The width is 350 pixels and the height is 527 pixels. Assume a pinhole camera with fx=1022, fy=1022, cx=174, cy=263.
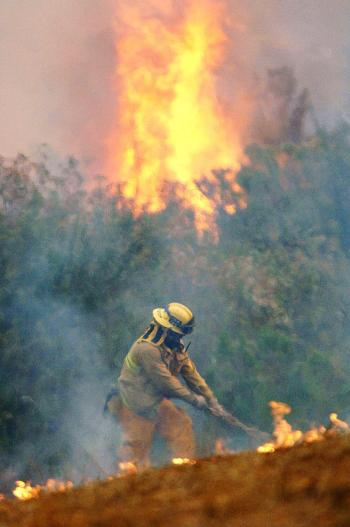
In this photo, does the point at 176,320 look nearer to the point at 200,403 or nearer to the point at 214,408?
the point at 200,403

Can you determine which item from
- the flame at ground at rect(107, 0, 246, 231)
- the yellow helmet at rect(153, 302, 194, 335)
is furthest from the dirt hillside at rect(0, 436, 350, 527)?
the flame at ground at rect(107, 0, 246, 231)

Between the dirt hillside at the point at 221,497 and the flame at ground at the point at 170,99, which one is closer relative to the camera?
the dirt hillside at the point at 221,497

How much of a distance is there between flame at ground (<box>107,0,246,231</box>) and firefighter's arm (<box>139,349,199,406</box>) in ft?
25.7

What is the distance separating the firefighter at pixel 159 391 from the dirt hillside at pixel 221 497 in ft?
18.3

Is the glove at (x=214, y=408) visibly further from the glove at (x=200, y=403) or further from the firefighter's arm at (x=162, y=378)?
the firefighter's arm at (x=162, y=378)

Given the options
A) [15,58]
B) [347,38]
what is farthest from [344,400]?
[347,38]

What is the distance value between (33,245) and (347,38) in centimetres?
1094

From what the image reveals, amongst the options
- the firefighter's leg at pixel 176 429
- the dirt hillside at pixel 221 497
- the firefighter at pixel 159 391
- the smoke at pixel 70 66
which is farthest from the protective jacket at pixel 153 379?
the smoke at pixel 70 66

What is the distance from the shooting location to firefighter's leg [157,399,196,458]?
1038cm

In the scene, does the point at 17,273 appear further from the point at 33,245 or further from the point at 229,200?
the point at 229,200

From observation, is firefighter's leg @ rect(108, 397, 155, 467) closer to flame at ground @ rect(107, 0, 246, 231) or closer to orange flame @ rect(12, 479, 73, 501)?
orange flame @ rect(12, 479, 73, 501)

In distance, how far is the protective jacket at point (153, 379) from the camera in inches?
406

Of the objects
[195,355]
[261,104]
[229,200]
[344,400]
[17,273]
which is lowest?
[344,400]

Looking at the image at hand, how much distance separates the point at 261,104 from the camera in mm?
21359
